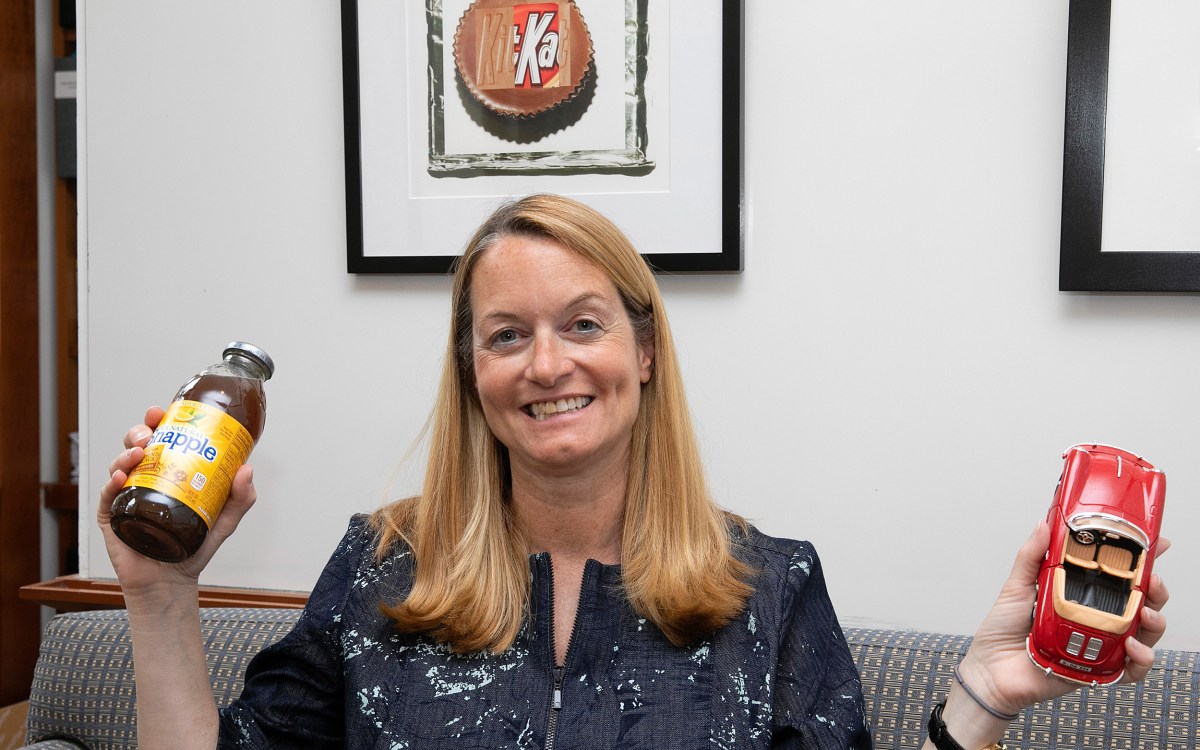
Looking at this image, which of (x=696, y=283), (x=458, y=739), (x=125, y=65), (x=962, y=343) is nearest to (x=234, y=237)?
(x=125, y=65)

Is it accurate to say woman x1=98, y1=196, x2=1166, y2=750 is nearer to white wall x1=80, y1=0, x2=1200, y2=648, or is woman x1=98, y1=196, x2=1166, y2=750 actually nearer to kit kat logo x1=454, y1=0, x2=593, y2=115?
white wall x1=80, y1=0, x2=1200, y2=648

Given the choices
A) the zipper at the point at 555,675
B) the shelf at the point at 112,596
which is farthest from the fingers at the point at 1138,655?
the shelf at the point at 112,596

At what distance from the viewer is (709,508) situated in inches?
53.0

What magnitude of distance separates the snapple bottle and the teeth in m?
0.32

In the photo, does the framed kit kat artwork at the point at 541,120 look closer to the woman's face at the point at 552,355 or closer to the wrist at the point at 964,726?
the woman's face at the point at 552,355

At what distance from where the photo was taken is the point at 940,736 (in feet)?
3.41

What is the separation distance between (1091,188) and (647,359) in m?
0.70

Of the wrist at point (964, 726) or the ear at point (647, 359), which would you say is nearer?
the wrist at point (964, 726)

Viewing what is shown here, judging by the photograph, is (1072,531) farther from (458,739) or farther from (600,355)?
(458,739)

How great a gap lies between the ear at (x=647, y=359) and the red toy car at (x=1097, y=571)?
1.78ft

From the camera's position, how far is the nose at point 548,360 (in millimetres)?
1217

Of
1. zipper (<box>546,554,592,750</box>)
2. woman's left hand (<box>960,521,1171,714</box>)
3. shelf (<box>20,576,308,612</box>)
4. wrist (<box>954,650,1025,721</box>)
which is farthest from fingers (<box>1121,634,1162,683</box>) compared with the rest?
shelf (<box>20,576,308,612</box>)

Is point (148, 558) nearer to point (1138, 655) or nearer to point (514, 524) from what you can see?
point (514, 524)

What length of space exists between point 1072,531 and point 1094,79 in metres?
0.85
